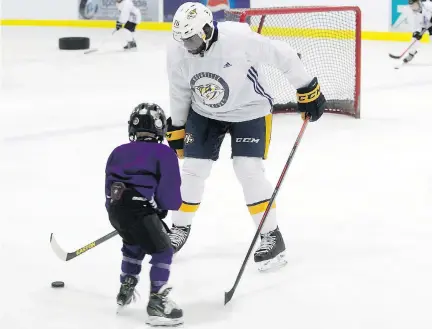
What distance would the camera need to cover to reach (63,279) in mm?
3363

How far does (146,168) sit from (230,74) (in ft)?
2.15

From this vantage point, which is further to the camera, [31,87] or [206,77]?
[31,87]

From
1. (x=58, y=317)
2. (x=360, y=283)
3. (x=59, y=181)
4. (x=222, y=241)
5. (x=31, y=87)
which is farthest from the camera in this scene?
(x=31, y=87)

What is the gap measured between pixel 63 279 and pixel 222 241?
29.3 inches

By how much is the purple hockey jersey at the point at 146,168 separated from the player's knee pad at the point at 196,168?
0.63 m

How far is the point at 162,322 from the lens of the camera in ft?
9.51

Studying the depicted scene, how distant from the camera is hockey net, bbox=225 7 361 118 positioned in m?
6.76

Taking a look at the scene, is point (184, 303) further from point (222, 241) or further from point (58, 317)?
point (222, 241)

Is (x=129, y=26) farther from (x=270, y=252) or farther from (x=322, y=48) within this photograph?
(x=270, y=252)

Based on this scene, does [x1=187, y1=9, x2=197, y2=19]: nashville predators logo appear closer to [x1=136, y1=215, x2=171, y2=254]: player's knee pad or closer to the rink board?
[x1=136, y1=215, x2=171, y2=254]: player's knee pad

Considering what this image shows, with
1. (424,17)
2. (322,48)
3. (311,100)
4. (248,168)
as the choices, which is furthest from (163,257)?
(424,17)

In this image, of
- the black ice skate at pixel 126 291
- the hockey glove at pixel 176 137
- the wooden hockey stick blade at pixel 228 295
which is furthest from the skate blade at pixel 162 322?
the hockey glove at pixel 176 137

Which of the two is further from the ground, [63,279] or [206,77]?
[206,77]

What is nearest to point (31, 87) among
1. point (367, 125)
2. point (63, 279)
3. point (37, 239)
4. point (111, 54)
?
point (111, 54)
